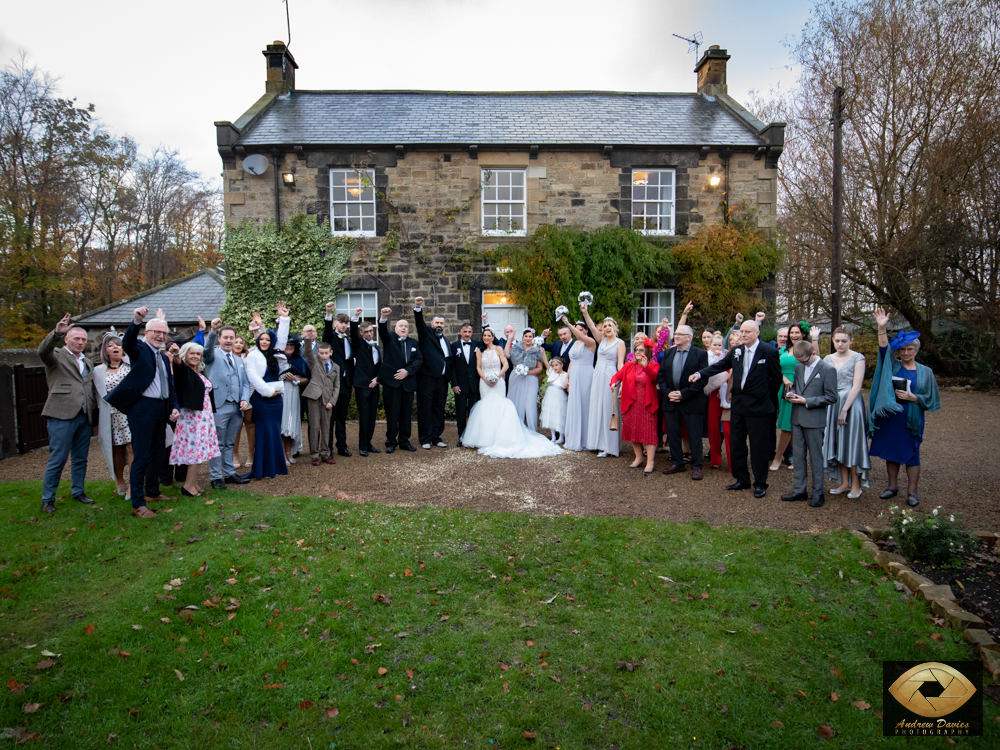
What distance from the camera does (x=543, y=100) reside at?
1741cm

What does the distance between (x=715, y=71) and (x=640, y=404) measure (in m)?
14.5

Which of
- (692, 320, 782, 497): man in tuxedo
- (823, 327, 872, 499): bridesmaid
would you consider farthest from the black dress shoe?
(823, 327, 872, 499): bridesmaid

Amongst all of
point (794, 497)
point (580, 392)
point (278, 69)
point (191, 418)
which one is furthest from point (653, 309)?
point (278, 69)

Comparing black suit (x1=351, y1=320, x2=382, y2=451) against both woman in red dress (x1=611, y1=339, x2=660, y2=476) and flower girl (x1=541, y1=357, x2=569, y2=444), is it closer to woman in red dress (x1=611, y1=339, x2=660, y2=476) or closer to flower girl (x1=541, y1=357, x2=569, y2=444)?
flower girl (x1=541, y1=357, x2=569, y2=444)

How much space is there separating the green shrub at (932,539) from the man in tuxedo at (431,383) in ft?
21.8

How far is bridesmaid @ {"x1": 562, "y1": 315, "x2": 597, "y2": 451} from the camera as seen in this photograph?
9.34 meters

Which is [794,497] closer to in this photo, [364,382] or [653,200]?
[364,382]

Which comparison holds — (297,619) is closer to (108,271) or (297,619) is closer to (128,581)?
(128,581)

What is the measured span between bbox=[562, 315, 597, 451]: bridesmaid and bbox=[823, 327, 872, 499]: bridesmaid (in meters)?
3.52

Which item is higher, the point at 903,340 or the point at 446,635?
the point at 903,340

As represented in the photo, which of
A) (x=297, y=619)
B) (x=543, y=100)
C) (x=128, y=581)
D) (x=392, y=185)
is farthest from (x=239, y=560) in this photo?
(x=543, y=100)

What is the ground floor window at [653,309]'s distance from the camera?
15.1 m

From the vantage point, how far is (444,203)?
14789mm

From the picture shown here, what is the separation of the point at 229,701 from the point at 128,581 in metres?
1.96
